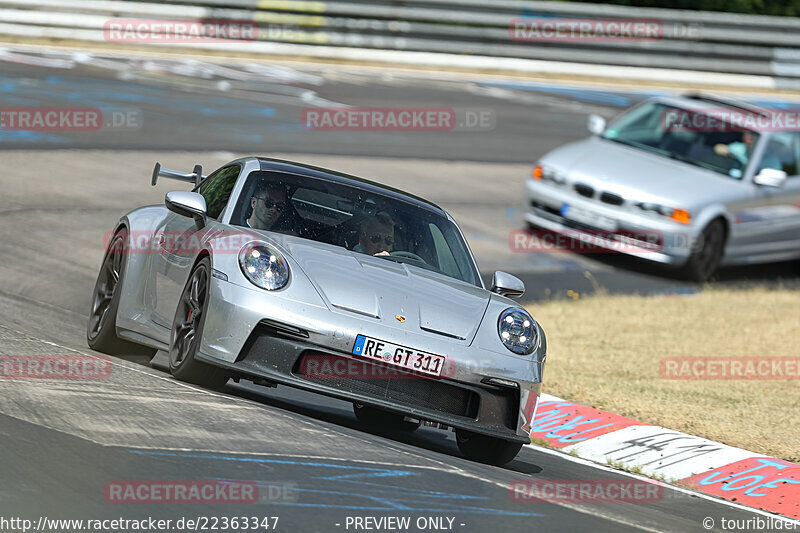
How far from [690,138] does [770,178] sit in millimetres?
1046

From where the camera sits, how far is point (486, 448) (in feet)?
23.5

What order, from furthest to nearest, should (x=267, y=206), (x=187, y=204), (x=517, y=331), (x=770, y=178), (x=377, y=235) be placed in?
1. (x=770, y=178)
2. (x=377, y=235)
3. (x=267, y=206)
4. (x=187, y=204)
5. (x=517, y=331)

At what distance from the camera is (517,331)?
699cm

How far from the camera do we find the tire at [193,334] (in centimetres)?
664

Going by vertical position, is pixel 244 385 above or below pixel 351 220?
below

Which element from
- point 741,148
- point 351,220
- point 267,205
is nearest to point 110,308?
point 267,205

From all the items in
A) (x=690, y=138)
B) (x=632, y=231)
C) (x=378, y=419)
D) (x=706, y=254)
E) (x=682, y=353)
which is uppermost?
(x=690, y=138)

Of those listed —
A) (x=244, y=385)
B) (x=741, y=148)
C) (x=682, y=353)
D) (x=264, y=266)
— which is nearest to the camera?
(x=264, y=266)

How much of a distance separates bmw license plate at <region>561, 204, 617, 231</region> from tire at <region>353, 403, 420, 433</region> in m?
6.80

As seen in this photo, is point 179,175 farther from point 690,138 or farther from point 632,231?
point 690,138

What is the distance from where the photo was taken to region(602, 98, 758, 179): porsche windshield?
602 inches

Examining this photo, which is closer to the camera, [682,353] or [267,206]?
[267,206]

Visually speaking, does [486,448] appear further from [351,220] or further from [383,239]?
[351,220]

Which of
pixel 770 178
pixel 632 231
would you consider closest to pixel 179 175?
pixel 632 231
